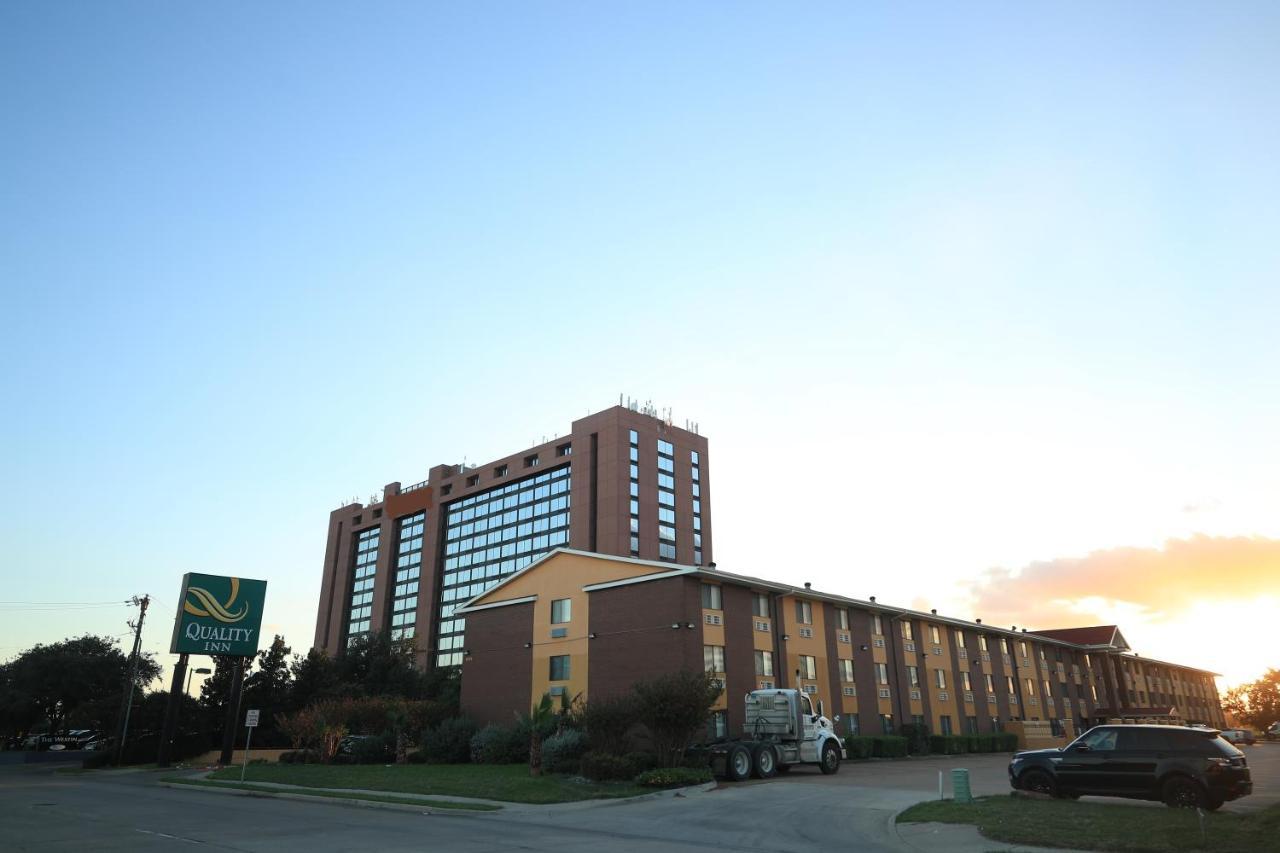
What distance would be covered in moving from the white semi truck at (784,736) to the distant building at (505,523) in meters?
61.5

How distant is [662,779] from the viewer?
25922 millimetres

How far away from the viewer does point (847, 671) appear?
152 ft

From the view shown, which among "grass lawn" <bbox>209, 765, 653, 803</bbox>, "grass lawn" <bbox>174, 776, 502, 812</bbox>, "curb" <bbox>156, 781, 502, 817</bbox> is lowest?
"curb" <bbox>156, 781, 502, 817</bbox>

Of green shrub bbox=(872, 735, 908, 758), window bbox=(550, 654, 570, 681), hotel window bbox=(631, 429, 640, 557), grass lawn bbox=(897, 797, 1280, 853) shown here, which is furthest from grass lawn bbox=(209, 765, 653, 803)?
hotel window bbox=(631, 429, 640, 557)

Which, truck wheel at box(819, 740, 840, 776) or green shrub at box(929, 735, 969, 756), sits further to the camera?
green shrub at box(929, 735, 969, 756)

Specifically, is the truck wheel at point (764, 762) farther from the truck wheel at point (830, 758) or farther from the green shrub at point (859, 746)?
the green shrub at point (859, 746)

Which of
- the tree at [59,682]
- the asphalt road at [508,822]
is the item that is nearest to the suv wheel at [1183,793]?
the asphalt road at [508,822]

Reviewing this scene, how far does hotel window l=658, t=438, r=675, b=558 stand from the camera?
10400cm

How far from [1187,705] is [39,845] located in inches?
4410

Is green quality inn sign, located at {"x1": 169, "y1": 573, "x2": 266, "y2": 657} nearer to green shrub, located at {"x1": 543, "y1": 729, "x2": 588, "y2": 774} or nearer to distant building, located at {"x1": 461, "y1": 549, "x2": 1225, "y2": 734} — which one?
distant building, located at {"x1": 461, "y1": 549, "x2": 1225, "y2": 734}

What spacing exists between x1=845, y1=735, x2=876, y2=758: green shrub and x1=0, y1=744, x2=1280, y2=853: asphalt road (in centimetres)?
1297

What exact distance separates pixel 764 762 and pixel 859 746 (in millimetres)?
14041

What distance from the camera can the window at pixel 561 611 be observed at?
4350 centimetres

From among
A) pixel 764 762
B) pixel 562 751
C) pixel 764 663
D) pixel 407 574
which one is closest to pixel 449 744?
pixel 562 751
